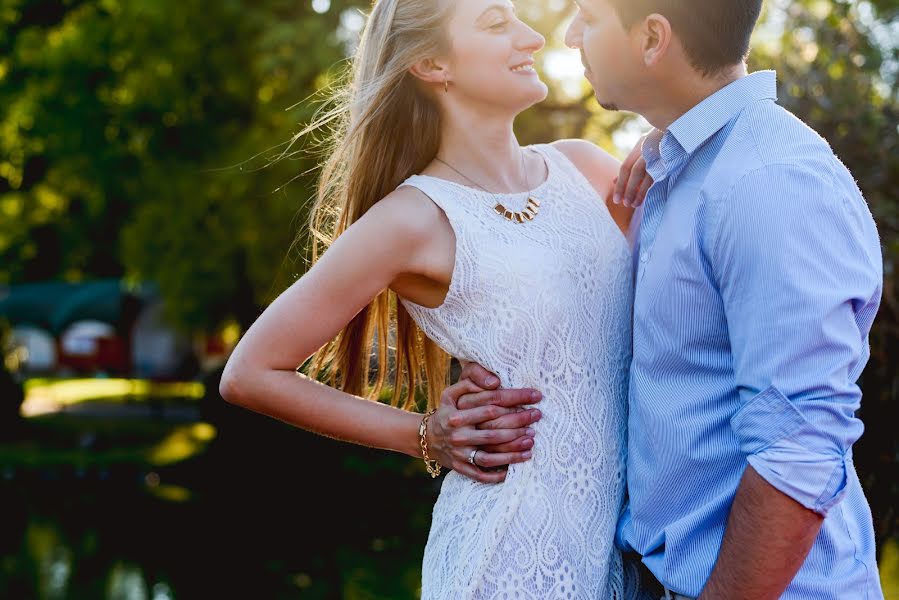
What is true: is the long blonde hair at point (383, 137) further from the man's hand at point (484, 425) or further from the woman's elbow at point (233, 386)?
the man's hand at point (484, 425)

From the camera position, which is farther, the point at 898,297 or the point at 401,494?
the point at 401,494

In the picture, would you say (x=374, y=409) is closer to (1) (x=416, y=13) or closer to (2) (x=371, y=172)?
(2) (x=371, y=172)

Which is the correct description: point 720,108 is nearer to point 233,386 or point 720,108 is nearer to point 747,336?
point 747,336

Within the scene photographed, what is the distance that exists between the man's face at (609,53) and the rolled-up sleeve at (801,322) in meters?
0.47

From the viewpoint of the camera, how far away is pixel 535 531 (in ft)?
7.95

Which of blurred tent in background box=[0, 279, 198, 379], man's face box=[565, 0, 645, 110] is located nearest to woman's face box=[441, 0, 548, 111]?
man's face box=[565, 0, 645, 110]

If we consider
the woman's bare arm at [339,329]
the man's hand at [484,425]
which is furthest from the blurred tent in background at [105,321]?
the man's hand at [484,425]

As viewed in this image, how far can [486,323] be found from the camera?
8.24 feet

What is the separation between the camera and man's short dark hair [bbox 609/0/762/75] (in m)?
1.99

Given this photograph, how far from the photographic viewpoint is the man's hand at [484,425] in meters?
2.45

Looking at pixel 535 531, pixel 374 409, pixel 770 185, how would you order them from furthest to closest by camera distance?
pixel 374 409 < pixel 535 531 < pixel 770 185

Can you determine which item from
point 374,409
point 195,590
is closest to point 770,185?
point 374,409

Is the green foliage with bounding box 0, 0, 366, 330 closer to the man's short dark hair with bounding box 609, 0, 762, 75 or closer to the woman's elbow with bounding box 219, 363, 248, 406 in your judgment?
the woman's elbow with bounding box 219, 363, 248, 406

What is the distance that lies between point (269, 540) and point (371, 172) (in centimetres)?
826
